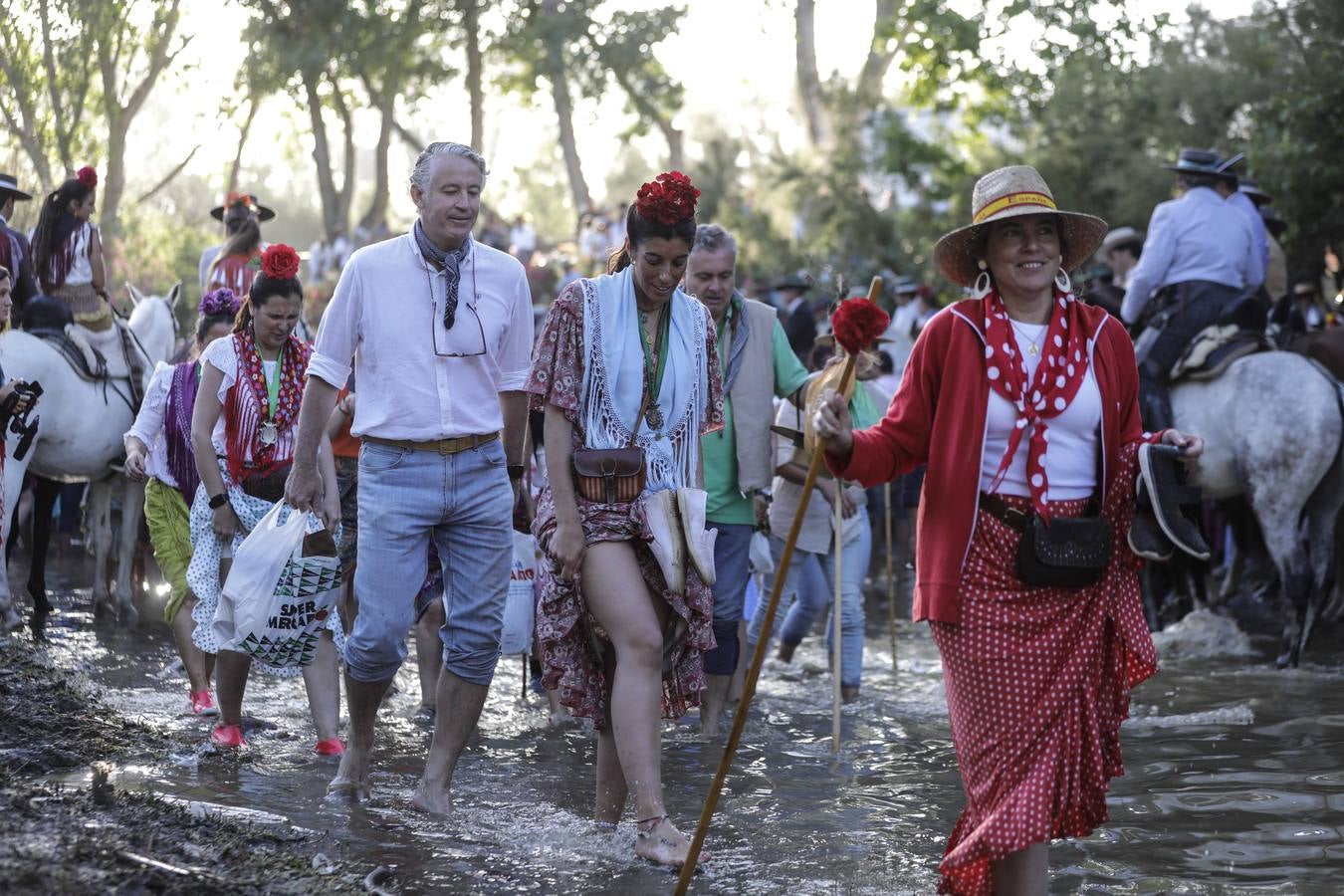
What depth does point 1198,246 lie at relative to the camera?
37.6ft

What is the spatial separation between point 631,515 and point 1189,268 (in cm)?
710

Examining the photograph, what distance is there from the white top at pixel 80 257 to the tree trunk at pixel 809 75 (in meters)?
19.9

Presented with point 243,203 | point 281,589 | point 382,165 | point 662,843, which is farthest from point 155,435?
point 382,165

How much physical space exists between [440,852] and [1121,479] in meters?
2.46

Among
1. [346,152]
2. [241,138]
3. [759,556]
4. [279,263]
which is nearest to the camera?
[279,263]

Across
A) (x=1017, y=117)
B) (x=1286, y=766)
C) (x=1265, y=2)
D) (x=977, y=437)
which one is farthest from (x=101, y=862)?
(x=1017, y=117)

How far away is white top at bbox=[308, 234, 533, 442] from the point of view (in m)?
5.98

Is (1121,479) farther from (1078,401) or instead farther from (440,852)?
(440,852)

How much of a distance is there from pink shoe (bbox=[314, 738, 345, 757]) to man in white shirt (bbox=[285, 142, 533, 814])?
101cm

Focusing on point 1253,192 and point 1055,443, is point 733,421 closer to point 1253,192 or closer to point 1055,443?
point 1055,443

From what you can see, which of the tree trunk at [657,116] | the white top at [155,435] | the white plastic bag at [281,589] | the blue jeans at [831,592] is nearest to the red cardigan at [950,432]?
the white plastic bag at [281,589]

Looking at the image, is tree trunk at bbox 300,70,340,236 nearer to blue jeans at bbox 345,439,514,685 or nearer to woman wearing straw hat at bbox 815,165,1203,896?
blue jeans at bbox 345,439,514,685

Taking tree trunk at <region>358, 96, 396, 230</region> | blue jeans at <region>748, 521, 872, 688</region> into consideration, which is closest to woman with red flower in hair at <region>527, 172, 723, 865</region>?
blue jeans at <region>748, 521, 872, 688</region>

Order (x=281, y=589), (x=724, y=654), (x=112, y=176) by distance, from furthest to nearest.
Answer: (x=112, y=176) < (x=724, y=654) < (x=281, y=589)
